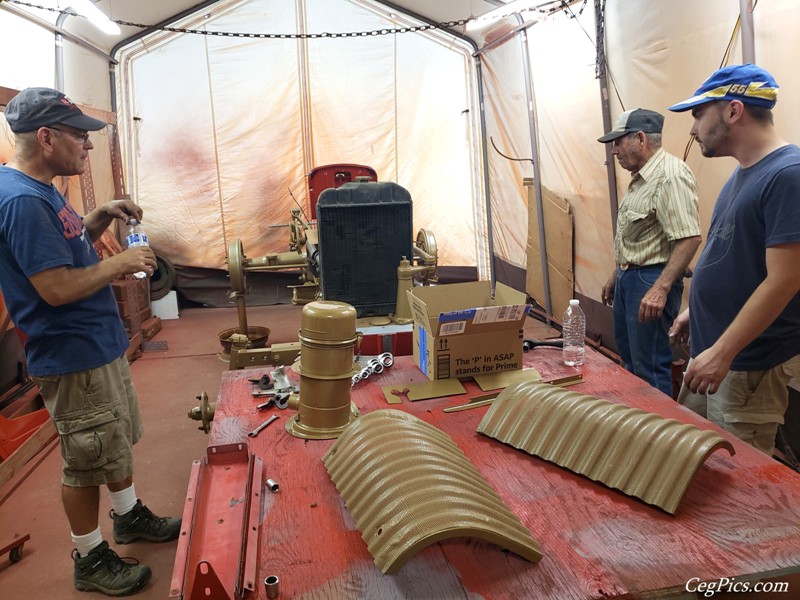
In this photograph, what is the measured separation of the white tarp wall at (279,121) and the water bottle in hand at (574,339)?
4692 mm

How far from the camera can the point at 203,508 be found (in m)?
1.47

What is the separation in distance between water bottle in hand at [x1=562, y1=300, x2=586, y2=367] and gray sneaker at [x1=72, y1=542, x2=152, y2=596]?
187 centimetres

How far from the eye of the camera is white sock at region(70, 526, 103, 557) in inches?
84.0

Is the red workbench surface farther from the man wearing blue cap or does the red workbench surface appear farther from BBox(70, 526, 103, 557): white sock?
BBox(70, 526, 103, 557): white sock

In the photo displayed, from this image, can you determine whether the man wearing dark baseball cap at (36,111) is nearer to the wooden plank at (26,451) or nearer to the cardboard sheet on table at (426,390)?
the cardboard sheet on table at (426,390)

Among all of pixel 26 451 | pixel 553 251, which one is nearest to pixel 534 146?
pixel 553 251

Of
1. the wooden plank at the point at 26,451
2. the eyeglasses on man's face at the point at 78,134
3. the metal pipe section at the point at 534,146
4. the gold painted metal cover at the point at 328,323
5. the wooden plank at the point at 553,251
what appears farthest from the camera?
the metal pipe section at the point at 534,146

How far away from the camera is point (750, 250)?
185 cm

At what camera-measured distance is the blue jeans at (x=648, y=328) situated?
2977 mm

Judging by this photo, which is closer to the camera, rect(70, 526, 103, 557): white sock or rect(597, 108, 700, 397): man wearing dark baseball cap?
rect(70, 526, 103, 557): white sock

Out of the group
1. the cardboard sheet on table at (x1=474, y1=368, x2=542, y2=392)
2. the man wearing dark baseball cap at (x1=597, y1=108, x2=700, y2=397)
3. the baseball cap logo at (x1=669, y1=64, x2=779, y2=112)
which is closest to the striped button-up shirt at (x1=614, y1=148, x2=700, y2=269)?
the man wearing dark baseball cap at (x1=597, y1=108, x2=700, y2=397)

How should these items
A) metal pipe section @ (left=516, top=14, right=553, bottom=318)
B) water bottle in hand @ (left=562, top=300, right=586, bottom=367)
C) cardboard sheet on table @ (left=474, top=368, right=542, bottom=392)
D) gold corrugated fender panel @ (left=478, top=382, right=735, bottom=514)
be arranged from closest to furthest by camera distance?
gold corrugated fender panel @ (left=478, top=382, right=735, bottom=514), cardboard sheet on table @ (left=474, top=368, right=542, bottom=392), water bottle in hand @ (left=562, top=300, right=586, bottom=367), metal pipe section @ (left=516, top=14, right=553, bottom=318)

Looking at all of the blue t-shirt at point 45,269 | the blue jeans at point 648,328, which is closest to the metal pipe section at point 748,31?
the blue jeans at point 648,328

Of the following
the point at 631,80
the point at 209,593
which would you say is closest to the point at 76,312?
the point at 209,593
